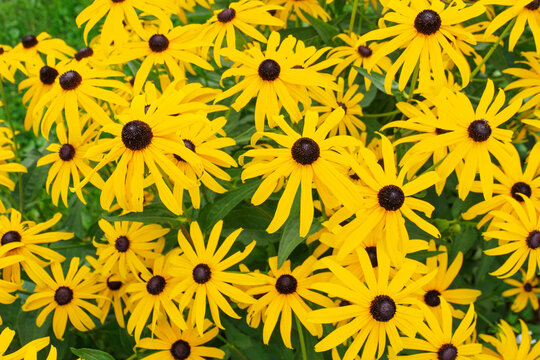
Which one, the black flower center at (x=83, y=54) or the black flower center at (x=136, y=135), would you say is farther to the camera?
the black flower center at (x=83, y=54)

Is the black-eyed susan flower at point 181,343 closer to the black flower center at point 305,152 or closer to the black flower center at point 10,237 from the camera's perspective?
the black flower center at point 10,237

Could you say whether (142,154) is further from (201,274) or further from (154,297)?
(154,297)

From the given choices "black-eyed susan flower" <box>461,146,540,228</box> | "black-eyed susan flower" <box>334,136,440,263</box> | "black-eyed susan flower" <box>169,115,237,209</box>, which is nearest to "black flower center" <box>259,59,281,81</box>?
"black-eyed susan flower" <box>169,115,237,209</box>

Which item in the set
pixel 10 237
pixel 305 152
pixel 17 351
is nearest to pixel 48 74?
pixel 10 237

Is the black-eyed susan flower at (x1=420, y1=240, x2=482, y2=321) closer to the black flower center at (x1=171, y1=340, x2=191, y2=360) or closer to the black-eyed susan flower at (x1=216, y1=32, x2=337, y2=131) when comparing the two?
the black-eyed susan flower at (x1=216, y1=32, x2=337, y2=131)

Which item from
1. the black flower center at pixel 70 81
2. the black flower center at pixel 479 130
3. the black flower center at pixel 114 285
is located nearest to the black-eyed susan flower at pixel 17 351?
the black flower center at pixel 114 285

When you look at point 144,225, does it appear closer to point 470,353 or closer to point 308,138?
point 308,138
